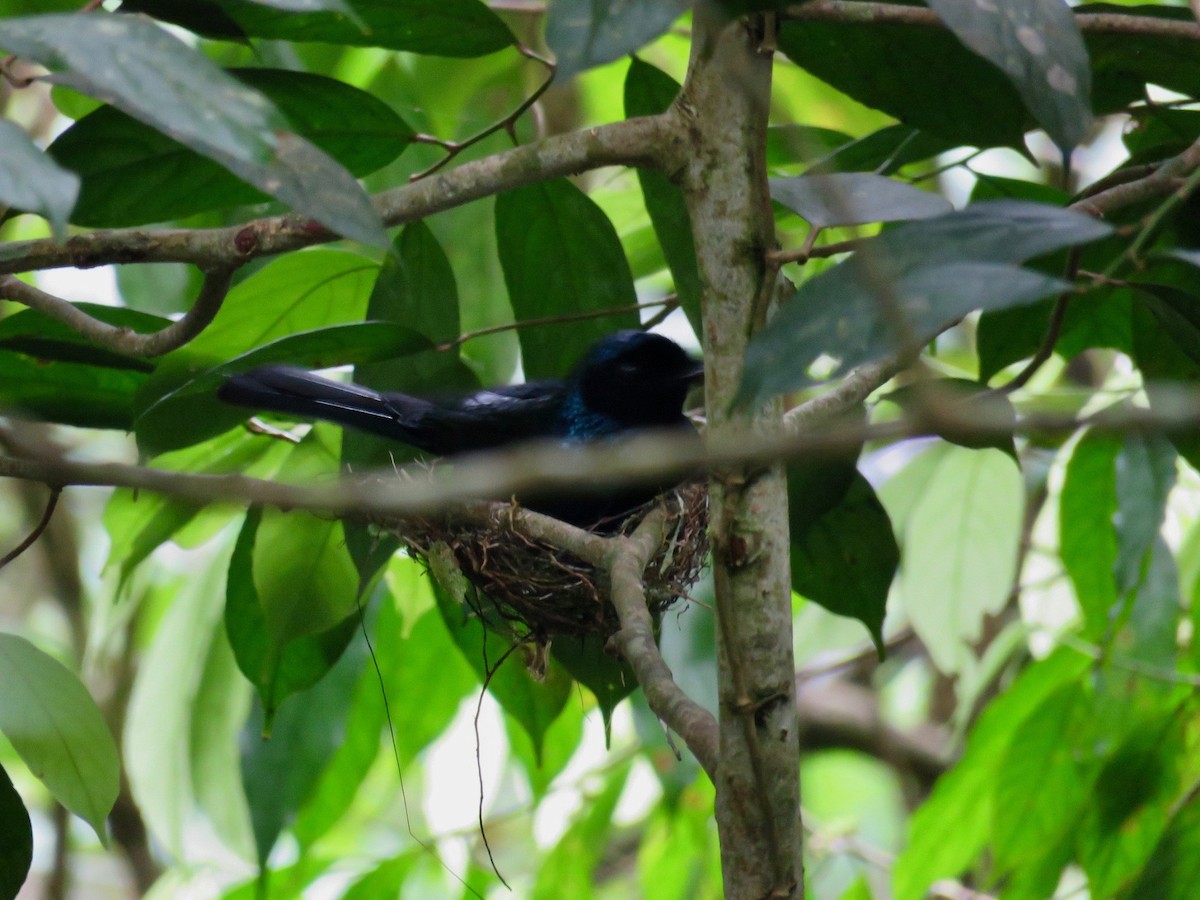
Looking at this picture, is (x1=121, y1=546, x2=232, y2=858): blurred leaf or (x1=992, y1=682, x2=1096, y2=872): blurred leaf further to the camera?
(x1=121, y1=546, x2=232, y2=858): blurred leaf

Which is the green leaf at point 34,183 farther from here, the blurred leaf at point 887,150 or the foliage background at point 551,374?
the blurred leaf at point 887,150

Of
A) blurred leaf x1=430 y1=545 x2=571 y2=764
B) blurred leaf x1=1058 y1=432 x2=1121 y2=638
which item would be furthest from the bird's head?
blurred leaf x1=1058 y1=432 x2=1121 y2=638

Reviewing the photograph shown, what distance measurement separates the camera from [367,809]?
523 centimetres

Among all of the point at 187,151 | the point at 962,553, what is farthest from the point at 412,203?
the point at 962,553

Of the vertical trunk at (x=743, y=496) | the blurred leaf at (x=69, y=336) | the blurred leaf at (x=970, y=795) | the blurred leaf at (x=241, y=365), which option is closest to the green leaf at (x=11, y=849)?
the blurred leaf at (x=241, y=365)

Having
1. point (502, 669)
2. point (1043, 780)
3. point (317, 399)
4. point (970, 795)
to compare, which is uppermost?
point (317, 399)

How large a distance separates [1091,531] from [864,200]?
108 centimetres

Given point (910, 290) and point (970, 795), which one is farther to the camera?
point (970, 795)

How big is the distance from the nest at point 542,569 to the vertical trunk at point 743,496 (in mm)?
668

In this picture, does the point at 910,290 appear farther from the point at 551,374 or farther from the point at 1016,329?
the point at 551,374

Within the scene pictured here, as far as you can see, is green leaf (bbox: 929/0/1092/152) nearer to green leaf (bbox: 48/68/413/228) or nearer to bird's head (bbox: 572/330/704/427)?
green leaf (bbox: 48/68/413/228)

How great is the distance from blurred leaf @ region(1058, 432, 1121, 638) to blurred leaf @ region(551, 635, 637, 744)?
33.5 inches

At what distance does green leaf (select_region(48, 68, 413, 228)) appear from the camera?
5.76 feet

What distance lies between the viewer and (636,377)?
287cm
